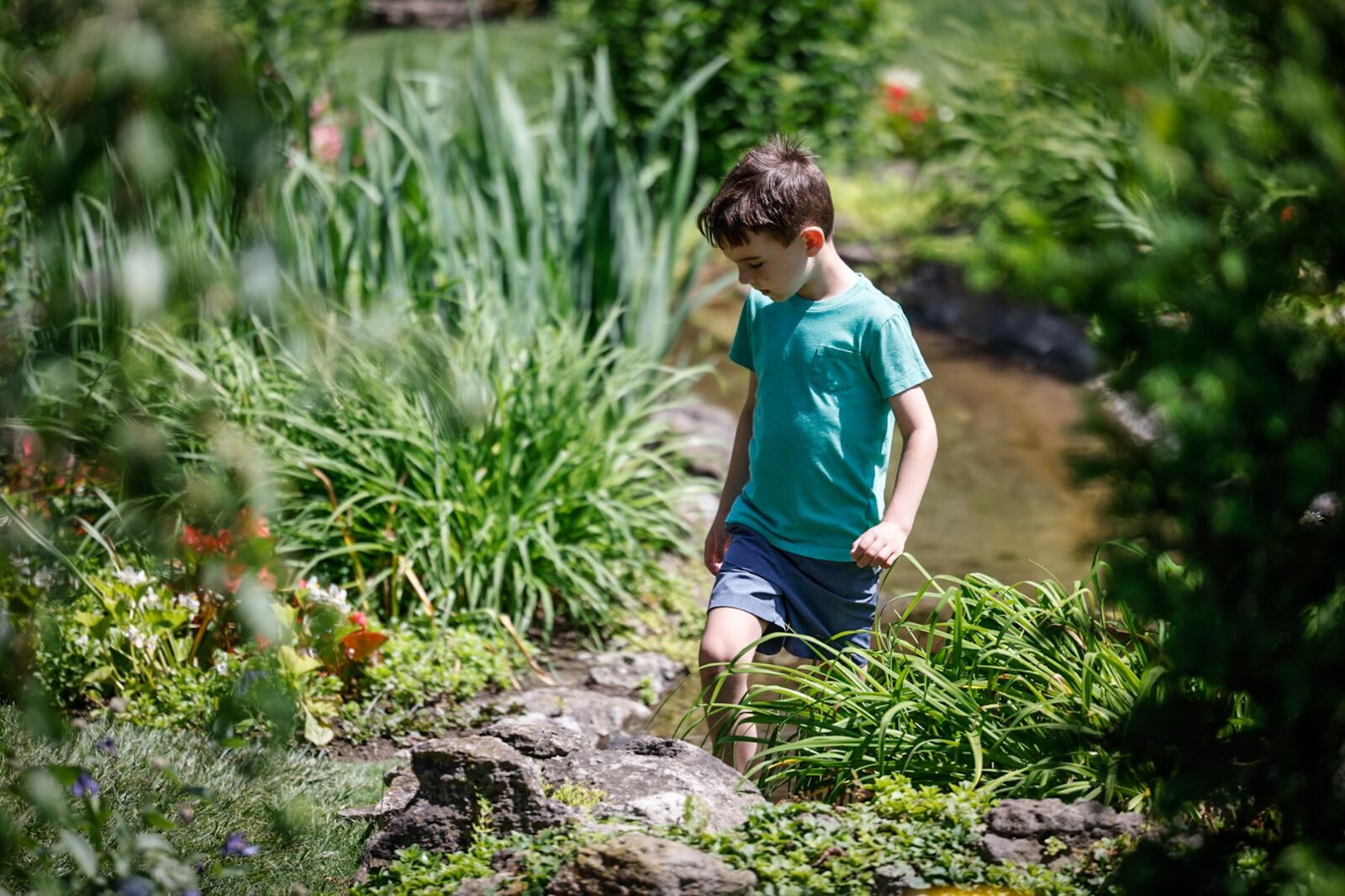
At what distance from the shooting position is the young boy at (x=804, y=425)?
2.82m

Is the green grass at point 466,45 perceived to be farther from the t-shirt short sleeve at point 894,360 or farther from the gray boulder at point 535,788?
the gray boulder at point 535,788

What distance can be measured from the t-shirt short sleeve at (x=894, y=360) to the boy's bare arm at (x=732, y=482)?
0.40m

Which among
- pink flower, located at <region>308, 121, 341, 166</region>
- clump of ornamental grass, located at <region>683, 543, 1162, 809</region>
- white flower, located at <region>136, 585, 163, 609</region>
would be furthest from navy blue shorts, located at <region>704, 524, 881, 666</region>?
pink flower, located at <region>308, 121, 341, 166</region>

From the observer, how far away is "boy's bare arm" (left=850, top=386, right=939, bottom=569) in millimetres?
2723

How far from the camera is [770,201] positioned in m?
2.81

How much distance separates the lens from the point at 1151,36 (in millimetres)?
1786

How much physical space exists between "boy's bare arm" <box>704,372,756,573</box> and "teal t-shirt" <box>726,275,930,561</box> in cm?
18

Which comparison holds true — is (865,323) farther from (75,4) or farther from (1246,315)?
(75,4)

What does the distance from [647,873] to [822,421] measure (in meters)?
1.22

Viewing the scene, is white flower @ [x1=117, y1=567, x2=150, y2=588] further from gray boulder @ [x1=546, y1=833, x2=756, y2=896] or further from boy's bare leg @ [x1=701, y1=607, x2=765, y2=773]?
gray boulder @ [x1=546, y1=833, x2=756, y2=896]

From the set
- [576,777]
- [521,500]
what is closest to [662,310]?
[521,500]

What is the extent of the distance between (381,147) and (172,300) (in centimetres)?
352

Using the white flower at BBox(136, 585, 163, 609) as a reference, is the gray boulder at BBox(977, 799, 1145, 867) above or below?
above

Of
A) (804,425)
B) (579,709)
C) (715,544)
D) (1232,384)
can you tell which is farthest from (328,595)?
(1232,384)
